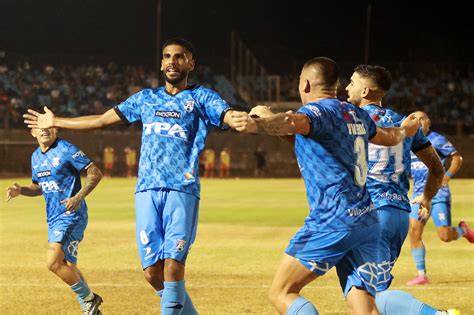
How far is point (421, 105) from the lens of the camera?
58.9 m

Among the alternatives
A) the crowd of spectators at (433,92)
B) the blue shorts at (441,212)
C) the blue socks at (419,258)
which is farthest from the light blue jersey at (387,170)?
the crowd of spectators at (433,92)

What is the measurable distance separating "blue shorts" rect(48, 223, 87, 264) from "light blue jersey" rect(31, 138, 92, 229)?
4.1 inches

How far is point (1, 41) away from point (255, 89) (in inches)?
677

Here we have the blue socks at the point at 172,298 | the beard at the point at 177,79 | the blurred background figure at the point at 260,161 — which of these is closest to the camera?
the blue socks at the point at 172,298

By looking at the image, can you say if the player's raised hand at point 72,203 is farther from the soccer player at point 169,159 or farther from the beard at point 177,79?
the beard at point 177,79

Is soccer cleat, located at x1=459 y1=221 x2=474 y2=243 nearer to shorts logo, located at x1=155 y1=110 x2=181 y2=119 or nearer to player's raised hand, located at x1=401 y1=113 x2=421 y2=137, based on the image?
player's raised hand, located at x1=401 y1=113 x2=421 y2=137

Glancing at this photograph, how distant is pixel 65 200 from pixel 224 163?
Answer: 39276 mm

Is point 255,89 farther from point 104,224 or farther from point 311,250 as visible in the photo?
point 311,250

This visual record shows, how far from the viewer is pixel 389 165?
789 cm

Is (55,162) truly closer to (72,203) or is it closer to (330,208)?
(72,203)

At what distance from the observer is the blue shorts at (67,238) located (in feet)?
31.2

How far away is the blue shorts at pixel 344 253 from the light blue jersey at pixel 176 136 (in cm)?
199

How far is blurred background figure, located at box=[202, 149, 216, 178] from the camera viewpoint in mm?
48781

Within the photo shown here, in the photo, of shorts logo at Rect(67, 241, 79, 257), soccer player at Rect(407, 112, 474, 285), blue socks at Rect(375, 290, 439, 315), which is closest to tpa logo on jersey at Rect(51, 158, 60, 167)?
shorts logo at Rect(67, 241, 79, 257)
